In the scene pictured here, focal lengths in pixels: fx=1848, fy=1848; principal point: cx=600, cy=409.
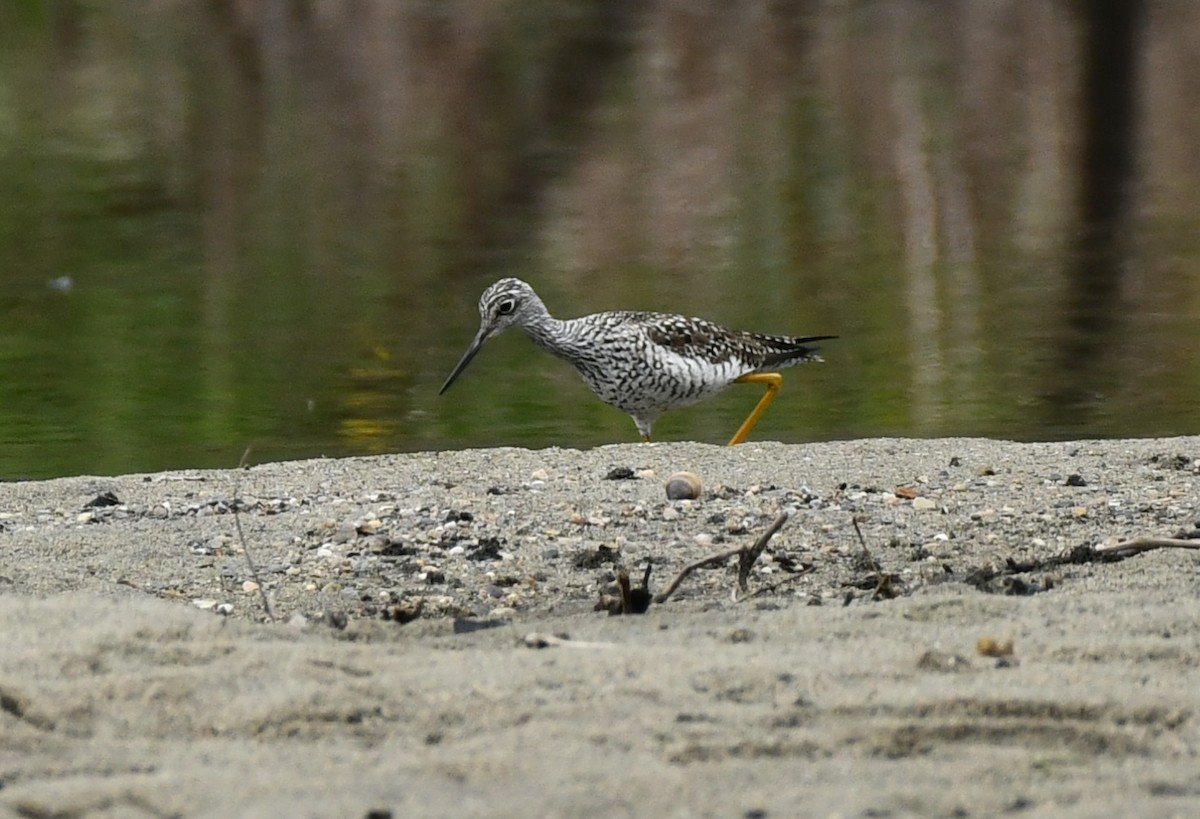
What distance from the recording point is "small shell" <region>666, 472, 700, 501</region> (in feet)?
19.1

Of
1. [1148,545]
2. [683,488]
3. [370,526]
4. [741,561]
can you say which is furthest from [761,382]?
[1148,545]

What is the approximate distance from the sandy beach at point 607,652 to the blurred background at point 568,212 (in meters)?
2.86

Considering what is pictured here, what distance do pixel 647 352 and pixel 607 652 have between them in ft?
15.8

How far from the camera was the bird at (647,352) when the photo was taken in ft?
28.0

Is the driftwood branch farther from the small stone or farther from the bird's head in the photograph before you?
the bird's head

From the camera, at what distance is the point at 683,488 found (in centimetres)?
586

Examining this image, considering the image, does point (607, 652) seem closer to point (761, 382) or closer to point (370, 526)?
point (370, 526)

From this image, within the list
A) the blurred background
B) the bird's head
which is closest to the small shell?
the blurred background

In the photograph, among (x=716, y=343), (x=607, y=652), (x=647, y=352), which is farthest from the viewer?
(x=716, y=343)

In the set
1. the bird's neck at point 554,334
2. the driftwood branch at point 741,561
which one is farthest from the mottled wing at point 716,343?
the driftwood branch at point 741,561

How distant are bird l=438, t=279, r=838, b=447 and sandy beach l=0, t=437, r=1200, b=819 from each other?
2.34 meters

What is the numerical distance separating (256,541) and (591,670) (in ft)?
7.19

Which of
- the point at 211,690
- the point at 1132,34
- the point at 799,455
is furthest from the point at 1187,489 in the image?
the point at 1132,34

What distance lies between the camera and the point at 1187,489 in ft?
19.3
